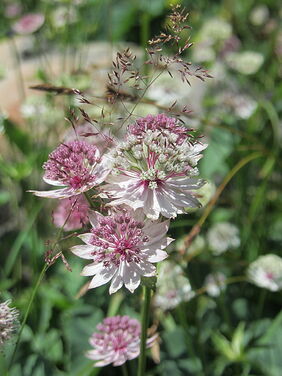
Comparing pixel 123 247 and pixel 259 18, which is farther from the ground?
pixel 123 247

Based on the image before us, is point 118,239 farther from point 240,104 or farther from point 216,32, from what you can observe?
point 216,32

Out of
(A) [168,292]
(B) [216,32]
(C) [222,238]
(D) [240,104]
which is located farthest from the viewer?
(B) [216,32]

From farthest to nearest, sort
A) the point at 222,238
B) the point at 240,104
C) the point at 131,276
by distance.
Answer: the point at 240,104
the point at 222,238
the point at 131,276

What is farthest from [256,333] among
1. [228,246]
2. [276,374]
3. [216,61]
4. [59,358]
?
[216,61]

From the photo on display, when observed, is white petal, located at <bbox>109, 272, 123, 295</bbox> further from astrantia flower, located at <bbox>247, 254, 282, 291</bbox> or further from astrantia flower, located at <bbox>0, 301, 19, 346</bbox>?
astrantia flower, located at <bbox>247, 254, 282, 291</bbox>

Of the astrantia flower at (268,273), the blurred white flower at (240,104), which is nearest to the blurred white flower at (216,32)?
the blurred white flower at (240,104)

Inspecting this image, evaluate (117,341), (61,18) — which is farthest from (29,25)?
(117,341)

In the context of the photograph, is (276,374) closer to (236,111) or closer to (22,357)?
(22,357)
